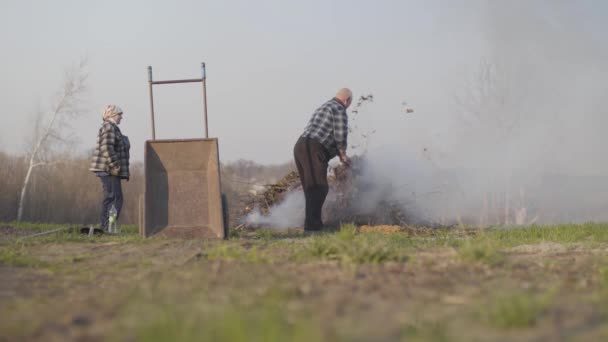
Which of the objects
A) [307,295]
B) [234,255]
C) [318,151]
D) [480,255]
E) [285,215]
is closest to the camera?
[307,295]

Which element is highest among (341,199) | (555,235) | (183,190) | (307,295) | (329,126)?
(329,126)

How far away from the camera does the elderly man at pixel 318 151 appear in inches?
395

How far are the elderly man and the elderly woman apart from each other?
2.51m

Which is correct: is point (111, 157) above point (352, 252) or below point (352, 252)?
above

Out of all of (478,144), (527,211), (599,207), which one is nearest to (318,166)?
(478,144)

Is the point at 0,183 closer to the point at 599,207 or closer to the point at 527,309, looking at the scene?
the point at 599,207

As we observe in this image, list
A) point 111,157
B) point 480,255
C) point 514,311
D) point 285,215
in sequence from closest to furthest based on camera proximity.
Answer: point 514,311, point 480,255, point 111,157, point 285,215

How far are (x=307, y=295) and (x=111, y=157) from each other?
6.80 m

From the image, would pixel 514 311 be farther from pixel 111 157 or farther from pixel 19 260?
pixel 111 157

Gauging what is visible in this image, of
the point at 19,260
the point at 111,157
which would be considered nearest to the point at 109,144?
the point at 111,157

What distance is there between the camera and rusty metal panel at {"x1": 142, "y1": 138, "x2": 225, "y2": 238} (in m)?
8.20

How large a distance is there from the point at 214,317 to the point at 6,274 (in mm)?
2825

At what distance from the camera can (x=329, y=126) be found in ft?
33.3

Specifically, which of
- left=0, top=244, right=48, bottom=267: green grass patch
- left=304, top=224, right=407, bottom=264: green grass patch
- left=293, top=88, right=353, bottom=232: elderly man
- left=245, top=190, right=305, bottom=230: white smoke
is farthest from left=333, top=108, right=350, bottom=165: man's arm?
left=0, top=244, right=48, bottom=267: green grass patch
